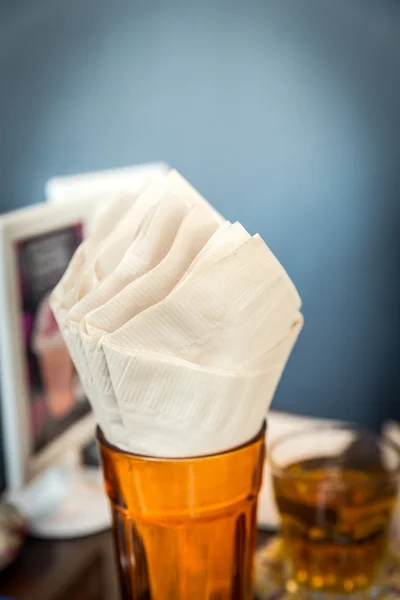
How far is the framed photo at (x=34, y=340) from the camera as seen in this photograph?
28.6 inches

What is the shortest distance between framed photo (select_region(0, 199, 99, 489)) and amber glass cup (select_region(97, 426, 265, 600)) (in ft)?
1.21

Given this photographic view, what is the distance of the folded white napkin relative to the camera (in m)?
0.33

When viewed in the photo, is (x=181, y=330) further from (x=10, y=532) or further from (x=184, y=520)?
(x=10, y=532)

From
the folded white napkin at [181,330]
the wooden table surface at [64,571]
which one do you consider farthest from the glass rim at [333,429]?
the folded white napkin at [181,330]

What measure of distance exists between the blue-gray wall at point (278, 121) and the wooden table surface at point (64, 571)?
0.49 metres

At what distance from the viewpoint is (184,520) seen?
0.37 metres

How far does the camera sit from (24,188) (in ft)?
4.44

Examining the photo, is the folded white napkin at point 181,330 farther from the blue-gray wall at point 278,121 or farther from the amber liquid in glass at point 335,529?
the blue-gray wall at point 278,121

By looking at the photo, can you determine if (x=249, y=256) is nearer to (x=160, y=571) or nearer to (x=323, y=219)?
(x=160, y=571)

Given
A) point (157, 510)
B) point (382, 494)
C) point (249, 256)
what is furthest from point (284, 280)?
point (382, 494)

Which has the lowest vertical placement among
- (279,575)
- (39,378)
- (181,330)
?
(279,575)

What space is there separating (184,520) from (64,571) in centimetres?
40

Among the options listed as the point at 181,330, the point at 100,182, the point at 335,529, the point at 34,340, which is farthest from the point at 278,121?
the point at 181,330

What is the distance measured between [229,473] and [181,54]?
3.12 ft
